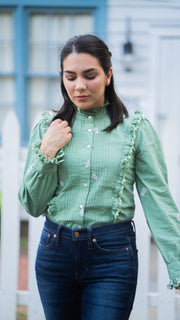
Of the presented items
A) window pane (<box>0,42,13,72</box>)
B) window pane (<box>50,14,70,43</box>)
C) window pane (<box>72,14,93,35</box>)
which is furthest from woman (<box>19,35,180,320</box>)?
window pane (<box>0,42,13,72</box>)

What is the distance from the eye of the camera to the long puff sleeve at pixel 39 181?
5.41ft

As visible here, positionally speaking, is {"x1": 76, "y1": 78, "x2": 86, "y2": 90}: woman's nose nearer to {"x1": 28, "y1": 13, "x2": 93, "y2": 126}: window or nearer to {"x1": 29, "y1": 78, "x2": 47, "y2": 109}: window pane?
{"x1": 28, "y1": 13, "x2": 93, "y2": 126}: window

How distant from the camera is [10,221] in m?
2.86

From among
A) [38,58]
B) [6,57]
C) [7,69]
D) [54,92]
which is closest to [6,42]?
[6,57]

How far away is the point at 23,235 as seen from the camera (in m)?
5.70

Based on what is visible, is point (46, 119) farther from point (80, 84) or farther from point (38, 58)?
point (38, 58)

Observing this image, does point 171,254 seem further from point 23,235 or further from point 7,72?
point 7,72

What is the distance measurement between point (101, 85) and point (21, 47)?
4564 millimetres

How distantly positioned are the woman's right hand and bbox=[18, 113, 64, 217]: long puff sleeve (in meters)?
0.02

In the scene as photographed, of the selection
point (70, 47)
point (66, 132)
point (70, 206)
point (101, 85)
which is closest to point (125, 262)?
point (70, 206)

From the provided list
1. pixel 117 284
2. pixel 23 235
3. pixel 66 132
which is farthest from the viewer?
pixel 23 235

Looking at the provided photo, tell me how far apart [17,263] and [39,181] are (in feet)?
4.56

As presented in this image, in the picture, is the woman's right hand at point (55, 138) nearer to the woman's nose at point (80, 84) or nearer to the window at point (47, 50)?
the woman's nose at point (80, 84)

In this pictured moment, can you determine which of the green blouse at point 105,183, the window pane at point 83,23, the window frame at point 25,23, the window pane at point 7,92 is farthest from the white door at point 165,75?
the green blouse at point 105,183
